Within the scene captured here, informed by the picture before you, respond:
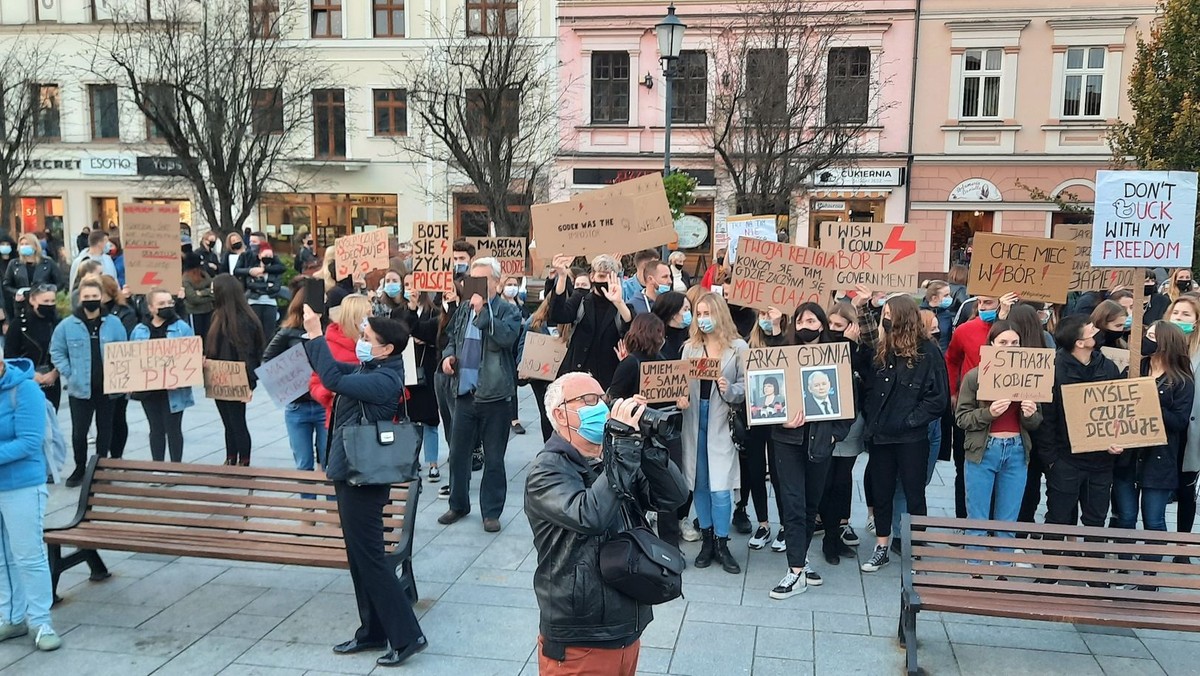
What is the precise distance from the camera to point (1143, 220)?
21.1 ft

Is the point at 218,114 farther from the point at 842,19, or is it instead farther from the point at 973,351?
the point at 973,351

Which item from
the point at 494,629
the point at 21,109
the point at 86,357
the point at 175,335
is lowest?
the point at 494,629

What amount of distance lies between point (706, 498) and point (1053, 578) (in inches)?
90.8

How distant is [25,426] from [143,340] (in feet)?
7.60

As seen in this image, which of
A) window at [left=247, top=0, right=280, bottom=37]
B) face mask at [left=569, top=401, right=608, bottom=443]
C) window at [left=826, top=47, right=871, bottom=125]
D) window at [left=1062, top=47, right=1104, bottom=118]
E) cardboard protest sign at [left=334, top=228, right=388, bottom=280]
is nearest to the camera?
face mask at [left=569, top=401, right=608, bottom=443]

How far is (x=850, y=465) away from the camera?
21.3ft

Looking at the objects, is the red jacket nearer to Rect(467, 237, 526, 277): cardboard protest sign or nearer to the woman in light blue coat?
Rect(467, 237, 526, 277): cardboard protest sign

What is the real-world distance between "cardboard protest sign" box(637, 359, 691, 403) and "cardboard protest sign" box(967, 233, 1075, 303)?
Result: 2984 millimetres

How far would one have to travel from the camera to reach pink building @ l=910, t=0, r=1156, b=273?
2486cm

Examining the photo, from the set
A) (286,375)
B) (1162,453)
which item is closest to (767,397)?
(1162,453)

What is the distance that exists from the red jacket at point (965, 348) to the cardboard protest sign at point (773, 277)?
1348 millimetres

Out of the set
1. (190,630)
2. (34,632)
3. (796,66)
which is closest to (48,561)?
(34,632)

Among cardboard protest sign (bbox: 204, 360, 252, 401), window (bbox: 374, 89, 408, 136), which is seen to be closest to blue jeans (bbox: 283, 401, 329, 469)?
cardboard protest sign (bbox: 204, 360, 252, 401)

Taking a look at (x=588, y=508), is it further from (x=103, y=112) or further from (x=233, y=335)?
(x=103, y=112)
